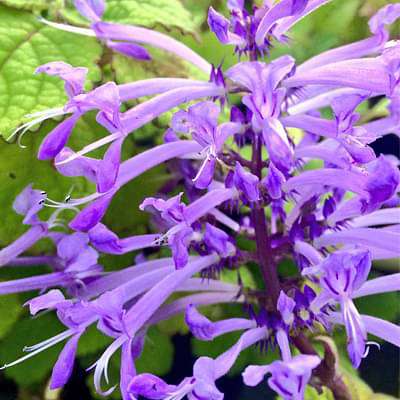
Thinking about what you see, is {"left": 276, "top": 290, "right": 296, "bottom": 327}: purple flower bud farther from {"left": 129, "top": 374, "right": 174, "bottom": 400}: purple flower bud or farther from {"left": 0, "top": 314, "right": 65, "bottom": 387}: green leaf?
{"left": 0, "top": 314, "right": 65, "bottom": 387}: green leaf

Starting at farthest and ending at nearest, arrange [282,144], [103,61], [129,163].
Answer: [103,61]
[129,163]
[282,144]

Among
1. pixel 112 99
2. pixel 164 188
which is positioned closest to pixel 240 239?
pixel 164 188

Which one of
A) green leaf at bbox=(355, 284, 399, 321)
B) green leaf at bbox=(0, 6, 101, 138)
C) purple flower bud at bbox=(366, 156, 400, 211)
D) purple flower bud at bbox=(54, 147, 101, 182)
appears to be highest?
green leaf at bbox=(0, 6, 101, 138)

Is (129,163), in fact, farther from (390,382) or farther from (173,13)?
(390,382)

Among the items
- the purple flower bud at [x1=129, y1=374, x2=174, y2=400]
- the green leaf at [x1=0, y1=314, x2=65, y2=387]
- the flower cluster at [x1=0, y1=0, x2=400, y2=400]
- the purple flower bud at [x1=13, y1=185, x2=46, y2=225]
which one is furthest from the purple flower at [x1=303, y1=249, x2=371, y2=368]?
the green leaf at [x1=0, y1=314, x2=65, y2=387]

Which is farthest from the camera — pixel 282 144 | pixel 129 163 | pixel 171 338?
pixel 171 338

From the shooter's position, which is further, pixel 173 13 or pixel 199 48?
pixel 199 48

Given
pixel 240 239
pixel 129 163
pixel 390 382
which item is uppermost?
pixel 129 163

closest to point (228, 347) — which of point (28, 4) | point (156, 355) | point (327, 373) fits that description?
point (156, 355)
